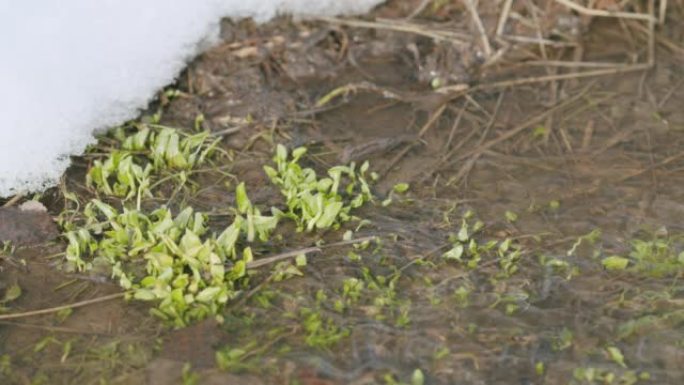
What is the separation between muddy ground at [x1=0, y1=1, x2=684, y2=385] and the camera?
103 inches

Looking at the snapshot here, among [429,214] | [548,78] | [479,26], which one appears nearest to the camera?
[429,214]

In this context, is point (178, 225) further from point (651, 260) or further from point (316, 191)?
point (651, 260)

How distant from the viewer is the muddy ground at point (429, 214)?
2627 mm

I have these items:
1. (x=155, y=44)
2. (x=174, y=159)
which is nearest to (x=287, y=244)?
(x=174, y=159)

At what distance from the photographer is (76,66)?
347 centimetres

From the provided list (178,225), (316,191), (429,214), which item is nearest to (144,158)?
(178,225)

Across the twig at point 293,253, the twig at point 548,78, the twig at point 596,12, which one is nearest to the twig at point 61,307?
the twig at point 293,253

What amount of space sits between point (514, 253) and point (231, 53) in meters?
1.65

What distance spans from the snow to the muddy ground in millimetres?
124

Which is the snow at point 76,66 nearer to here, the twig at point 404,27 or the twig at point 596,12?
the twig at point 404,27

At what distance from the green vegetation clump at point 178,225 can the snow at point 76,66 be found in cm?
16

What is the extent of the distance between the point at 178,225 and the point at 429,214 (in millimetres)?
898

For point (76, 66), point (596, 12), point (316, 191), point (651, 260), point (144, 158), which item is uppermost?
point (76, 66)

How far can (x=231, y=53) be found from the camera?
398cm
